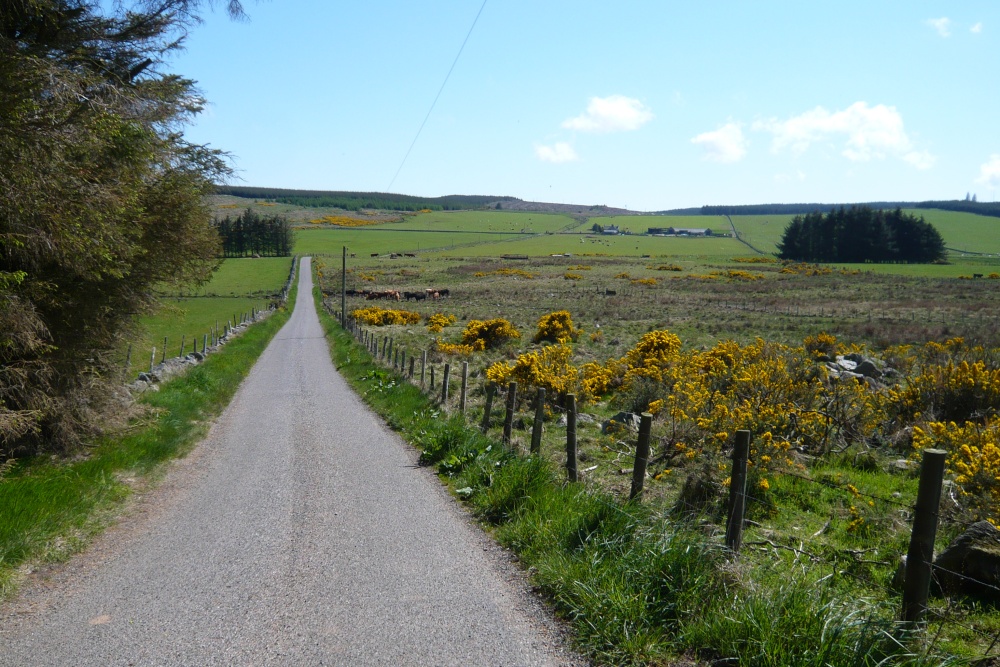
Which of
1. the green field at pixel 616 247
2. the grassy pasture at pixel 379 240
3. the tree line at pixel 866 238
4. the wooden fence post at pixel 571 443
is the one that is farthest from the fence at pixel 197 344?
the tree line at pixel 866 238

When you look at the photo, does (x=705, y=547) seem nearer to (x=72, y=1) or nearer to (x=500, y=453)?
(x=500, y=453)

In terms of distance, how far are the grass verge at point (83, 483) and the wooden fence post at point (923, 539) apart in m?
6.92

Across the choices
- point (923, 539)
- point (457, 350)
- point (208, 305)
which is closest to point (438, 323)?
point (457, 350)

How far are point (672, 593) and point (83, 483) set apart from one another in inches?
293

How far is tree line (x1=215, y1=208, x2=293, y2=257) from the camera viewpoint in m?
126

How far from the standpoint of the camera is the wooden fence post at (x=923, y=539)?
419cm

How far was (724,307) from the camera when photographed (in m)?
46.3

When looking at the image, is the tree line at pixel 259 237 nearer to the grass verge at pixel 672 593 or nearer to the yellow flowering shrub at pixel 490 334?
the yellow flowering shrub at pixel 490 334

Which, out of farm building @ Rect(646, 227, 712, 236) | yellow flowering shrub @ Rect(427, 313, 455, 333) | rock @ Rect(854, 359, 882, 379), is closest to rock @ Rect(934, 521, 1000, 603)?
rock @ Rect(854, 359, 882, 379)

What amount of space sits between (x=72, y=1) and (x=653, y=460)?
10521 millimetres

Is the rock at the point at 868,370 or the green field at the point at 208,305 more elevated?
the rock at the point at 868,370

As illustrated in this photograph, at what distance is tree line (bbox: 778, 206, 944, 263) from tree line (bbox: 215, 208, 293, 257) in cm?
9173

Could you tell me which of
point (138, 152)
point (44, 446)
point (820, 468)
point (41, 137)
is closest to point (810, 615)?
point (820, 468)

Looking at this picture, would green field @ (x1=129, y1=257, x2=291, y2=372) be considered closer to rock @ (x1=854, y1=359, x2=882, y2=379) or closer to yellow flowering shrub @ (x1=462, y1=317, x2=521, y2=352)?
yellow flowering shrub @ (x1=462, y1=317, x2=521, y2=352)
